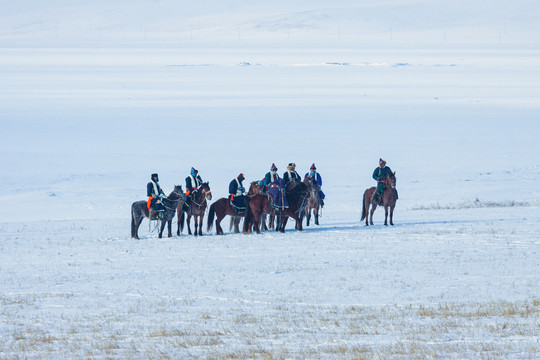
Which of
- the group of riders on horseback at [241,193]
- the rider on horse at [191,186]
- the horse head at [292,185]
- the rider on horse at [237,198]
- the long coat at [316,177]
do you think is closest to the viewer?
the group of riders on horseback at [241,193]

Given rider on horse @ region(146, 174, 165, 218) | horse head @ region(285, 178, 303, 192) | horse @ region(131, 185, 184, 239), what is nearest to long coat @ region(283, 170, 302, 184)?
horse head @ region(285, 178, 303, 192)

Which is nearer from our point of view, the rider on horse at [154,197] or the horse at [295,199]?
the rider on horse at [154,197]

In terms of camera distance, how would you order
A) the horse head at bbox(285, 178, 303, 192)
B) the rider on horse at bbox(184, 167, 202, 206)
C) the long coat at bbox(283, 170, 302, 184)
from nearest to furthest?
the horse head at bbox(285, 178, 303, 192) < the rider on horse at bbox(184, 167, 202, 206) < the long coat at bbox(283, 170, 302, 184)

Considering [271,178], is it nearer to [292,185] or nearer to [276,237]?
[292,185]

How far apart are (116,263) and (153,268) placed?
1.10m

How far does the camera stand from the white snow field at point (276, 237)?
11.6m

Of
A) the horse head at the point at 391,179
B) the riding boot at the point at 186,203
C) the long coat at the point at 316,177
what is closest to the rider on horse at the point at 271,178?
the long coat at the point at 316,177

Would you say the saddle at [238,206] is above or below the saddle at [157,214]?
above

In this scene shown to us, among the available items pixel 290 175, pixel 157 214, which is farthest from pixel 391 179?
pixel 157 214

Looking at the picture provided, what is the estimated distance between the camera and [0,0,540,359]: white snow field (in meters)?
11.6

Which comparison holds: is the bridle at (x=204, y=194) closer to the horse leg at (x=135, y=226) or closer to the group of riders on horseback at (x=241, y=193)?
the group of riders on horseback at (x=241, y=193)

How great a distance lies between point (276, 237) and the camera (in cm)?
2156

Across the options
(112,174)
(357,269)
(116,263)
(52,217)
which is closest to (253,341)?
(357,269)

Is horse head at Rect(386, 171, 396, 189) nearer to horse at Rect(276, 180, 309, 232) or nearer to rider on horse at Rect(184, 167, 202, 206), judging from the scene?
horse at Rect(276, 180, 309, 232)
